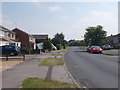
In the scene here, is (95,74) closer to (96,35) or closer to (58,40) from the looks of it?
(96,35)

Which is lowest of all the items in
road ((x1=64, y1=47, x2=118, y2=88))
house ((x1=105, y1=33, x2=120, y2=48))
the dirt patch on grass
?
road ((x1=64, y1=47, x2=118, y2=88))

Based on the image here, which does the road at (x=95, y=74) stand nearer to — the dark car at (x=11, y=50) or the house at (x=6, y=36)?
the dark car at (x=11, y=50)

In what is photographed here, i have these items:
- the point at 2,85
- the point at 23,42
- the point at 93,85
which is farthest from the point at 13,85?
the point at 23,42

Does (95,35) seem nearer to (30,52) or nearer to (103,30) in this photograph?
(103,30)

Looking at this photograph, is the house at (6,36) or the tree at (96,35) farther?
the tree at (96,35)

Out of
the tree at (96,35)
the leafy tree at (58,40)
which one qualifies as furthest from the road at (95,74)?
the leafy tree at (58,40)

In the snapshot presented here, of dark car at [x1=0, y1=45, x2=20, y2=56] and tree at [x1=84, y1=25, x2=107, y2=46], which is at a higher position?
tree at [x1=84, y1=25, x2=107, y2=46]

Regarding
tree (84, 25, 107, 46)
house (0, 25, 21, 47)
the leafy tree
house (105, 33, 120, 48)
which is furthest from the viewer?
the leafy tree

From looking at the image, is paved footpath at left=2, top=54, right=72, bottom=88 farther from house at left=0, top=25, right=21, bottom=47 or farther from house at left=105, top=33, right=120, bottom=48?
house at left=105, top=33, right=120, bottom=48

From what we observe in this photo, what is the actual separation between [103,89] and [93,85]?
30.6 inches

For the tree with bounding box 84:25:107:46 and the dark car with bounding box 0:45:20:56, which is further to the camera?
the tree with bounding box 84:25:107:46

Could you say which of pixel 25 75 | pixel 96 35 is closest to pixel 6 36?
pixel 96 35

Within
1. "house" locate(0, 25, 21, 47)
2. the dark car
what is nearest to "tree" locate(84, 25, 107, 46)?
"house" locate(0, 25, 21, 47)

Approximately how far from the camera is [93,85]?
26.0 ft
